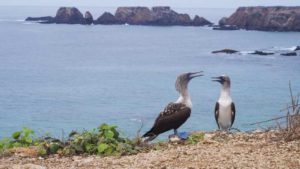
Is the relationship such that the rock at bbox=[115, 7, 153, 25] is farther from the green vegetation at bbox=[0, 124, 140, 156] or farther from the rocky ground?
the rocky ground

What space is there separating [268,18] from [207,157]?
108611 mm

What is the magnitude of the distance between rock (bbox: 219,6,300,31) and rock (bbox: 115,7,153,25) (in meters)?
20.5

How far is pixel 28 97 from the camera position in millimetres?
42500

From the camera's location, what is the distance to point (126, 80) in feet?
169

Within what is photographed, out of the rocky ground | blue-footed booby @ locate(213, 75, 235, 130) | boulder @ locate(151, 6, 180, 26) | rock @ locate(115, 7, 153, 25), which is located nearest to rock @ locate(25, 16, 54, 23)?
rock @ locate(115, 7, 153, 25)

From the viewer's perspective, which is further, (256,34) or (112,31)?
(112,31)

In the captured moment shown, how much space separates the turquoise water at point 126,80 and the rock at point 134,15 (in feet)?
115

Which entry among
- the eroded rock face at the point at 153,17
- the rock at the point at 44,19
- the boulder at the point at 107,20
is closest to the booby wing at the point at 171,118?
the eroded rock face at the point at 153,17

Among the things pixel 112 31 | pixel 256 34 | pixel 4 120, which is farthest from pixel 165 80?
pixel 112 31

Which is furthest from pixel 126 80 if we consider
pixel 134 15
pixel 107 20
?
pixel 107 20

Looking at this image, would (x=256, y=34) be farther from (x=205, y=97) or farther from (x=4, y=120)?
(x=4, y=120)

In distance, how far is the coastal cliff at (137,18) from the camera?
136 m

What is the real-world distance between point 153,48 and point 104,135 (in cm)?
7800

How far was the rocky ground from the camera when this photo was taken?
22.2ft
